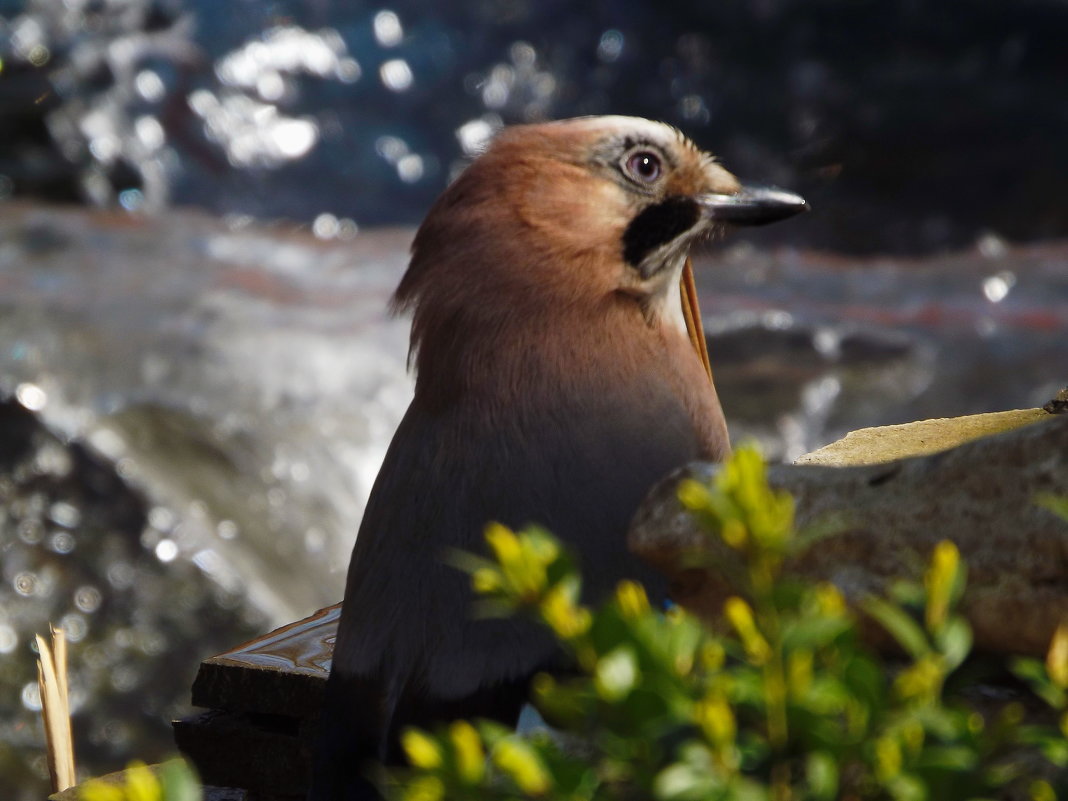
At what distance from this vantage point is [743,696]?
0.82m

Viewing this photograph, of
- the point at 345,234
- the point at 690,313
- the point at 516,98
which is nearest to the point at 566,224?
the point at 690,313

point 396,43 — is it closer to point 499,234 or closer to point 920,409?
point 920,409

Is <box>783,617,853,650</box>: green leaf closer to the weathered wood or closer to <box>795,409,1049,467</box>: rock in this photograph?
the weathered wood

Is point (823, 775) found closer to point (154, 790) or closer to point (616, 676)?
point (616, 676)

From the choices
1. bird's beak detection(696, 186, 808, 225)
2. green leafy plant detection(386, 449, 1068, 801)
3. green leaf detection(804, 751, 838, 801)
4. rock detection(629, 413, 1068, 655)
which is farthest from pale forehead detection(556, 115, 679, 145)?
green leaf detection(804, 751, 838, 801)

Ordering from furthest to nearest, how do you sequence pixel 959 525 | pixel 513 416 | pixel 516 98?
pixel 516 98, pixel 513 416, pixel 959 525

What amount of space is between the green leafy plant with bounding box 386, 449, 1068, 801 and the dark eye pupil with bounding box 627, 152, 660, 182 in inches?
52.3

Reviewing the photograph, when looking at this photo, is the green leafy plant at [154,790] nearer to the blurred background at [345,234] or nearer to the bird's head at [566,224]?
the bird's head at [566,224]

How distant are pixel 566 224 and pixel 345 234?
629 centimetres

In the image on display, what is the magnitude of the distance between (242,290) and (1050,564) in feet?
20.4

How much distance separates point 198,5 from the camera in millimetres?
8523

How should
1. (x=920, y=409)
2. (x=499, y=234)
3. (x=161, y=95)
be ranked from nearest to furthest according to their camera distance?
(x=499, y=234), (x=920, y=409), (x=161, y=95)

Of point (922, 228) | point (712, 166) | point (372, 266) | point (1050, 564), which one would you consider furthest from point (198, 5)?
point (1050, 564)

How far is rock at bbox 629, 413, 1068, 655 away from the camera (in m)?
1.18
